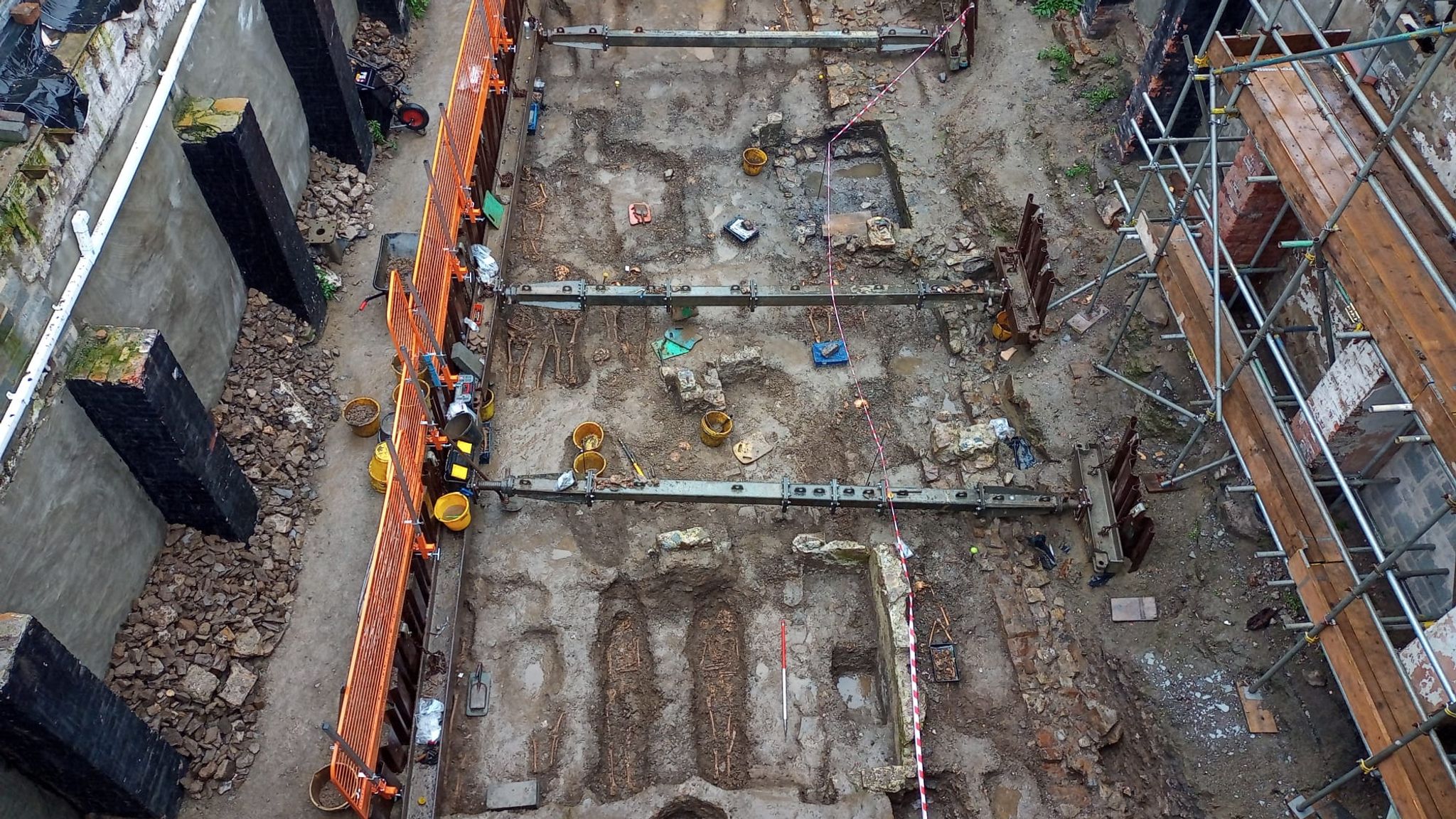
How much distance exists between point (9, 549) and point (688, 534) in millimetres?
5619

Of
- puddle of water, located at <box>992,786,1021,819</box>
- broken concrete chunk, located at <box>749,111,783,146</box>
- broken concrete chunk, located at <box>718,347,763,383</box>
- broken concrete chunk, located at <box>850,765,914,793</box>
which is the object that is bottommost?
puddle of water, located at <box>992,786,1021,819</box>

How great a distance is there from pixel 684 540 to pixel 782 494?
1087 millimetres

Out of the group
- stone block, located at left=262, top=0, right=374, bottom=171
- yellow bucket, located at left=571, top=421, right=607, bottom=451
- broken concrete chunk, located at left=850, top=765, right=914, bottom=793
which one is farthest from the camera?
stone block, located at left=262, top=0, right=374, bottom=171

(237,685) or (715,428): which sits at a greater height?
(715,428)

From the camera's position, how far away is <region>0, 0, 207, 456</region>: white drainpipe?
282 inches

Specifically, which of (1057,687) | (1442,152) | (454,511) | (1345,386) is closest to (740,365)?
(454,511)

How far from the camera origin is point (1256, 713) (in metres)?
8.67

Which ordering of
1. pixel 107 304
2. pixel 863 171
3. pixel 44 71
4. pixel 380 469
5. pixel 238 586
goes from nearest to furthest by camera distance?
pixel 44 71
pixel 107 304
pixel 238 586
pixel 380 469
pixel 863 171

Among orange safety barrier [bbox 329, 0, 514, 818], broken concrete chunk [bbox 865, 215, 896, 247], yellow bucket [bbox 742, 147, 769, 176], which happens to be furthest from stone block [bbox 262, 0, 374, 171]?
broken concrete chunk [bbox 865, 215, 896, 247]

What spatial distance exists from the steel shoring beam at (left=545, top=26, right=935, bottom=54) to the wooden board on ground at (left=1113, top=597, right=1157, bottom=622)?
9158mm

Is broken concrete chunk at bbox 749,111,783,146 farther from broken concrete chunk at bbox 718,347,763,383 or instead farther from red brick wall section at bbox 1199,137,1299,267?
red brick wall section at bbox 1199,137,1299,267

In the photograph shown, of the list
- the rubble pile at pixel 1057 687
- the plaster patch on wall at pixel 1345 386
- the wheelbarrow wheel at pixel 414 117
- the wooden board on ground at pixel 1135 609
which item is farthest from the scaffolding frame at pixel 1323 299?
the wheelbarrow wheel at pixel 414 117

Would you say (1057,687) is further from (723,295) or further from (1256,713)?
(723,295)

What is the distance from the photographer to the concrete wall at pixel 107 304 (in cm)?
746
